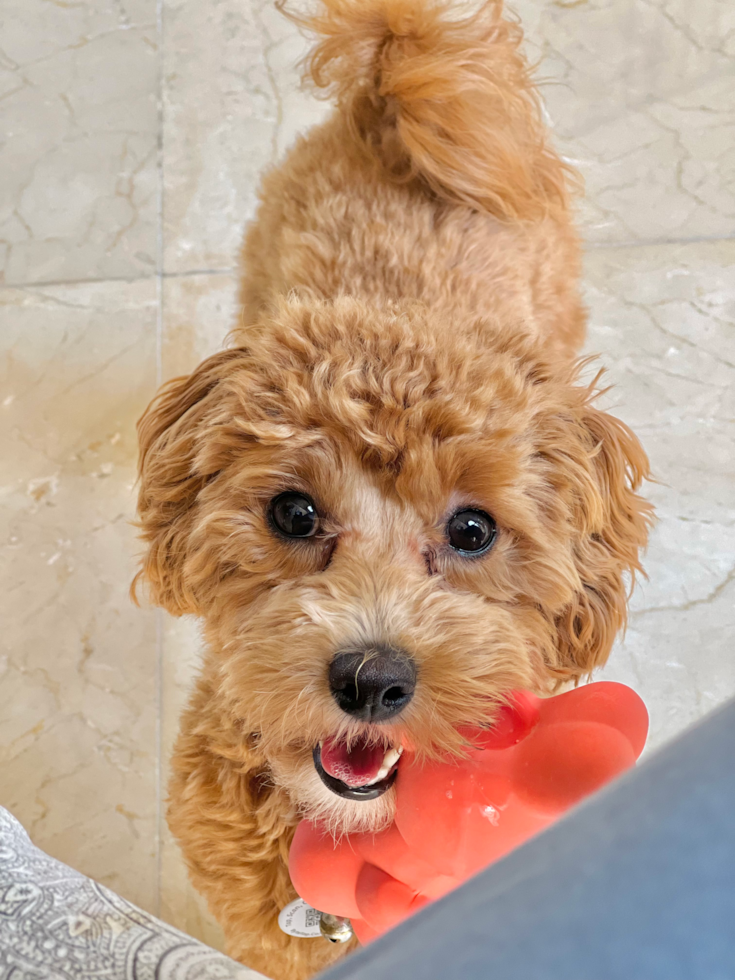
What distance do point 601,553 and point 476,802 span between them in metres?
0.48

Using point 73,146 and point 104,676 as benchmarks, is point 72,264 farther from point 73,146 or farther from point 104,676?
point 104,676

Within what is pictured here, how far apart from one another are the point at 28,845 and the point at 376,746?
553mm

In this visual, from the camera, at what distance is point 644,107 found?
2240 millimetres

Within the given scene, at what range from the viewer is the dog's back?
1.45m

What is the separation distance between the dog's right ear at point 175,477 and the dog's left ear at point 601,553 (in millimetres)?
573

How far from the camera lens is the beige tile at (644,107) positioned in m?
2.16

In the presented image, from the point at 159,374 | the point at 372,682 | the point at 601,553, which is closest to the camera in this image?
the point at 372,682

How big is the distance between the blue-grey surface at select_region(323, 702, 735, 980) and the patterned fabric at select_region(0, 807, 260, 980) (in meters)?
0.57

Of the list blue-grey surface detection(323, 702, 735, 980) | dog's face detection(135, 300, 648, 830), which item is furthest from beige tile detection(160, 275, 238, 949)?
blue-grey surface detection(323, 702, 735, 980)

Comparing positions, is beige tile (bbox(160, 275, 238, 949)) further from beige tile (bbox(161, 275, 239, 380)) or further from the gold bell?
the gold bell

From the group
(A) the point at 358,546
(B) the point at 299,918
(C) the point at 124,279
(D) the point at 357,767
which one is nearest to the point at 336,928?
(B) the point at 299,918

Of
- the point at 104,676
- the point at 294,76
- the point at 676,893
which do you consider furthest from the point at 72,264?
the point at 676,893

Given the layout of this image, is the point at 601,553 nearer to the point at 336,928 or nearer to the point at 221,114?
the point at 336,928

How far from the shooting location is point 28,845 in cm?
114
